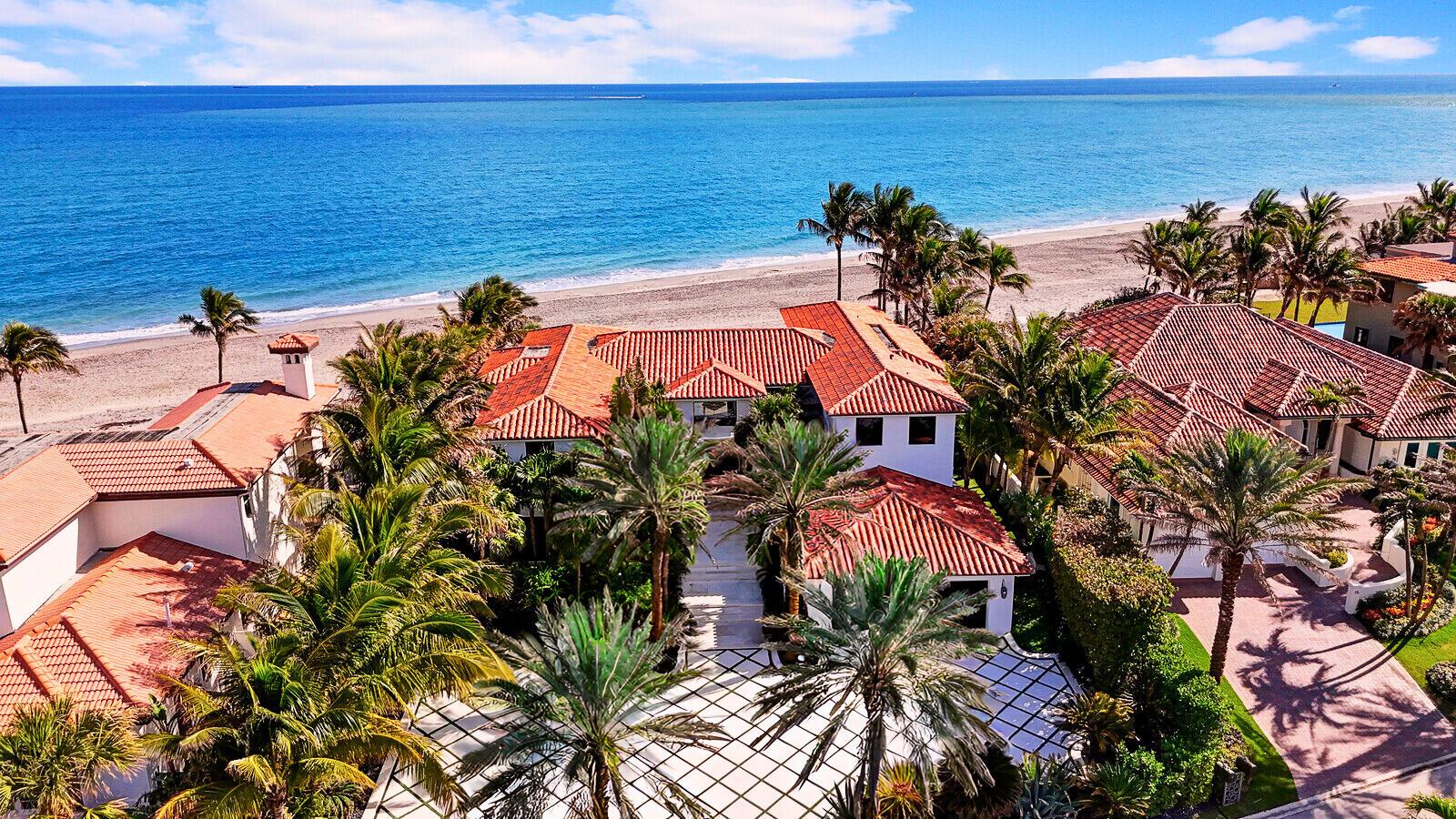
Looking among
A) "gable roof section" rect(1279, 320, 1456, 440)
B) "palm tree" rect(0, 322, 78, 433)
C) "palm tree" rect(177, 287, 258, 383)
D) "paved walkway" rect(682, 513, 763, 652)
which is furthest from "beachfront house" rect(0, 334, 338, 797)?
"gable roof section" rect(1279, 320, 1456, 440)

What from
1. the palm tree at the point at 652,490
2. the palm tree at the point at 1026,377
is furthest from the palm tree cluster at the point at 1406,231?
the palm tree at the point at 652,490

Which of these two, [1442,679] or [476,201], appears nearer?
[1442,679]

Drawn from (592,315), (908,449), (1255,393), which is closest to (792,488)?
(908,449)

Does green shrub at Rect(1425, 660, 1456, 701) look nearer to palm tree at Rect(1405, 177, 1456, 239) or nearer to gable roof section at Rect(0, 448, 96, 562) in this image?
gable roof section at Rect(0, 448, 96, 562)

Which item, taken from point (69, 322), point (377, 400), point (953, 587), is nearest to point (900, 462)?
point (953, 587)

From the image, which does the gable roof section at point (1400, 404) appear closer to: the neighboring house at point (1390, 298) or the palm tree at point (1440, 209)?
the neighboring house at point (1390, 298)

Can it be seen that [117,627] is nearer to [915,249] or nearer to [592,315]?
[915,249]

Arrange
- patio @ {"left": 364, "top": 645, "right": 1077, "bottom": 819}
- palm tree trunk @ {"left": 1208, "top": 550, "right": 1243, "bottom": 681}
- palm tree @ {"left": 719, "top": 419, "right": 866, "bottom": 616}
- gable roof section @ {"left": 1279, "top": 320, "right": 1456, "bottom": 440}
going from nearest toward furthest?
patio @ {"left": 364, "top": 645, "right": 1077, "bottom": 819}
palm tree trunk @ {"left": 1208, "top": 550, "right": 1243, "bottom": 681}
palm tree @ {"left": 719, "top": 419, "right": 866, "bottom": 616}
gable roof section @ {"left": 1279, "top": 320, "right": 1456, "bottom": 440}
